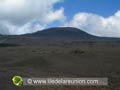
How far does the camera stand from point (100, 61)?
4372cm

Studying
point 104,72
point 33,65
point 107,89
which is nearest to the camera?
point 107,89

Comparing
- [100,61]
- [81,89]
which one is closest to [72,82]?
[81,89]

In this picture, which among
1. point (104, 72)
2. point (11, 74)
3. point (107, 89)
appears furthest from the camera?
point (104, 72)

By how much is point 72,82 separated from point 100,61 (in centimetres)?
1748

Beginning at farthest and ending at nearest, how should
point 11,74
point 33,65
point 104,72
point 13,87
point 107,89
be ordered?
point 33,65, point 104,72, point 11,74, point 107,89, point 13,87

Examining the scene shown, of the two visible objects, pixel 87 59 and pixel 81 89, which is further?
pixel 87 59

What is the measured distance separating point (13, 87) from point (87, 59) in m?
22.1

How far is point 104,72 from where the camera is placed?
35344 mm

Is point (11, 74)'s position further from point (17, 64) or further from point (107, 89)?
point (17, 64)

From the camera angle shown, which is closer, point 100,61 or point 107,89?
point 107,89

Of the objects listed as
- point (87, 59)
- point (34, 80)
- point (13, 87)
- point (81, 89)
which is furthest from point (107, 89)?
point (87, 59)

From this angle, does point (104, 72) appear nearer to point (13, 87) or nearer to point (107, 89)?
point (107, 89)

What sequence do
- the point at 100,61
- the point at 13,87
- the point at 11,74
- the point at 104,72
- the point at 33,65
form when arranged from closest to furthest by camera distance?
the point at 13,87 < the point at 11,74 < the point at 104,72 < the point at 33,65 < the point at 100,61

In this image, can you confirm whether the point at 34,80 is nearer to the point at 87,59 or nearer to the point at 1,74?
the point at 1,74
